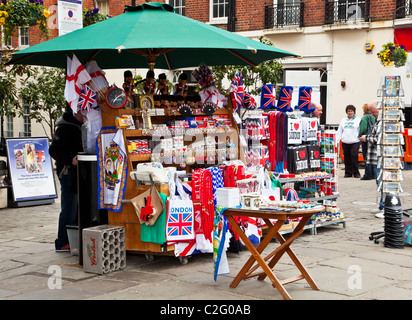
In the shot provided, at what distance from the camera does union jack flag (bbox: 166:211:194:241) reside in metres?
6.41

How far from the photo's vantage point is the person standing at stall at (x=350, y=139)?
1502 cm

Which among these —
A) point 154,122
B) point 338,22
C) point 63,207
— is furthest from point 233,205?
point 338,22

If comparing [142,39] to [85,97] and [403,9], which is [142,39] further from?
[403,9]

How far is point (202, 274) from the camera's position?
611 cm

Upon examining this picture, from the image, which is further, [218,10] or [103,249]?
[218,10]

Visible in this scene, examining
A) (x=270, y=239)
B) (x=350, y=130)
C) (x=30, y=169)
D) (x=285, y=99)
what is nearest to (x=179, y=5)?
(x=350, y=130)

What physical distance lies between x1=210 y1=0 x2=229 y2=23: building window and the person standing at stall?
358 inches

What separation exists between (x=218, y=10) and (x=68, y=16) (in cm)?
1499

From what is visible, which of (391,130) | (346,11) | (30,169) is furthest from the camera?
(346,11)

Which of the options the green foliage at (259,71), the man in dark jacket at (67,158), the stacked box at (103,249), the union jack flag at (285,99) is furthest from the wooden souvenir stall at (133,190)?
the green foliage at (259,71)

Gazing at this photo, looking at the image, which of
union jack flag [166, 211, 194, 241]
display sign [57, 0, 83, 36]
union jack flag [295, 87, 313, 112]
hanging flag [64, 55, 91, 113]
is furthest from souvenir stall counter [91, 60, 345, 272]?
display sign [57, 0, 83, 36]

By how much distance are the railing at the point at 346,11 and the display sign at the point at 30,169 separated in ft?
40.8

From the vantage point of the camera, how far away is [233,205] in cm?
544
